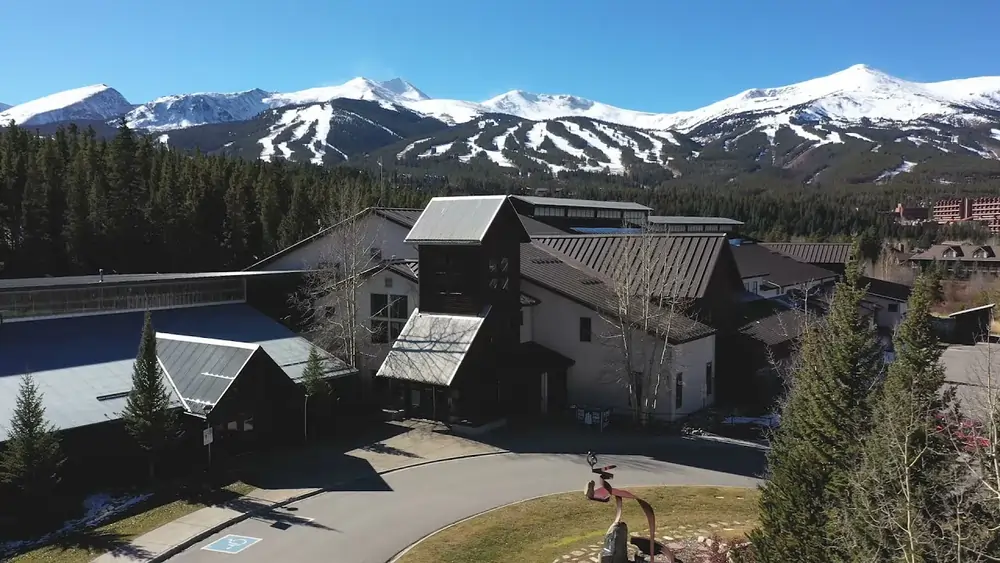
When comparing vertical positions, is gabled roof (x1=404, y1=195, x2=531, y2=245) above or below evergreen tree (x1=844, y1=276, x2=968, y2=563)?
above

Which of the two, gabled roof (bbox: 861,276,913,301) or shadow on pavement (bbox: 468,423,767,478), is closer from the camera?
shadow on pavement (bbox: 468,423,767,478)

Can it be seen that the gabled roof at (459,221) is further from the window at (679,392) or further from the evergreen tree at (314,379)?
the window at (679,392)

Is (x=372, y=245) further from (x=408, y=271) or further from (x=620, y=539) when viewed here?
(x=620, y=539)

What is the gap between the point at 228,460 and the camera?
2302 centimetres

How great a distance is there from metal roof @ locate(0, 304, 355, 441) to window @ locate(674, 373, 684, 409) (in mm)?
13483

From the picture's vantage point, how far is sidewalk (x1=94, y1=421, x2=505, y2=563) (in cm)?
1678

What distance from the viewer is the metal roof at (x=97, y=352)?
21156 millimetres

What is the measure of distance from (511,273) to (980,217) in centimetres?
18504

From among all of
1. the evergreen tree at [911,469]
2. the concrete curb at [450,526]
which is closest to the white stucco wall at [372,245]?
the concrete curb at [450,526]

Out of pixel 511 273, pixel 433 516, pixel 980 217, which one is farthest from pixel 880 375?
pixel 980 217

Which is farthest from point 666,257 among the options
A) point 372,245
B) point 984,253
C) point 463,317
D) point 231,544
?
point 984,253

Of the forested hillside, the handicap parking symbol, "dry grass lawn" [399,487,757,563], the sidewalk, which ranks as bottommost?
"dry grass lawn" [399,487,757,563]

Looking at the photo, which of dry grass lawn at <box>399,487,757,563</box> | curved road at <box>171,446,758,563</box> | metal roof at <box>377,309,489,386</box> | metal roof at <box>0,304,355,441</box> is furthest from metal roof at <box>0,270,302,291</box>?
dry grass lawn at <box>399,487,757,563</box>

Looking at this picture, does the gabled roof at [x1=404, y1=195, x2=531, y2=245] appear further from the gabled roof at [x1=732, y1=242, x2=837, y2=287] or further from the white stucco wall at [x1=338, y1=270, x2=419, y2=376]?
the gabled roof at [x1=732, y1=242, x2=837, y2=287]
